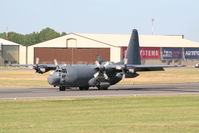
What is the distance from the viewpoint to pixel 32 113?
101 ft

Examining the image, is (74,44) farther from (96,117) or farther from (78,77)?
(96,117)

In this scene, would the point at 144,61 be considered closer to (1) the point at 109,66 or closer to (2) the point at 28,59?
(2) the point at 28,59

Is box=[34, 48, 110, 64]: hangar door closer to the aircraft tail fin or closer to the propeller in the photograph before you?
the aircraft tail fin

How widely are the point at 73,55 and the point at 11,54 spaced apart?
1964 centimetres

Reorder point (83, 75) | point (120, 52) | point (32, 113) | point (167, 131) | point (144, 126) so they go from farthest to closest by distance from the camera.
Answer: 1. point (120, 52)
2. point (83, 75)
3. point (32, 113)
4. point (144, 126)
5. point (167, 131)

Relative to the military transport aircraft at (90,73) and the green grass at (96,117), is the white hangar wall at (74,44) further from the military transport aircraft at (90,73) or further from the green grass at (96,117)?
the green grass at (96,117)

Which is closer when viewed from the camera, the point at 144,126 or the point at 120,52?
the point at 144,126

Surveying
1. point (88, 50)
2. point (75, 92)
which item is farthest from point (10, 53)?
point (75, 92)

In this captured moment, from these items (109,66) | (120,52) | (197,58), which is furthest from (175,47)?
(109,66)

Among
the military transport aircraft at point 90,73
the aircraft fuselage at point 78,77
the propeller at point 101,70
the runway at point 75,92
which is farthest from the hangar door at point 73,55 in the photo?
the runway at point 75,92

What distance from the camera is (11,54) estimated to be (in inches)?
6324

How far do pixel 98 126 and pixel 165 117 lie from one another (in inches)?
204

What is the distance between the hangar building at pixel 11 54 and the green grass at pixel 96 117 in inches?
4792

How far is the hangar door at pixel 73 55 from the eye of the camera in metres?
154
